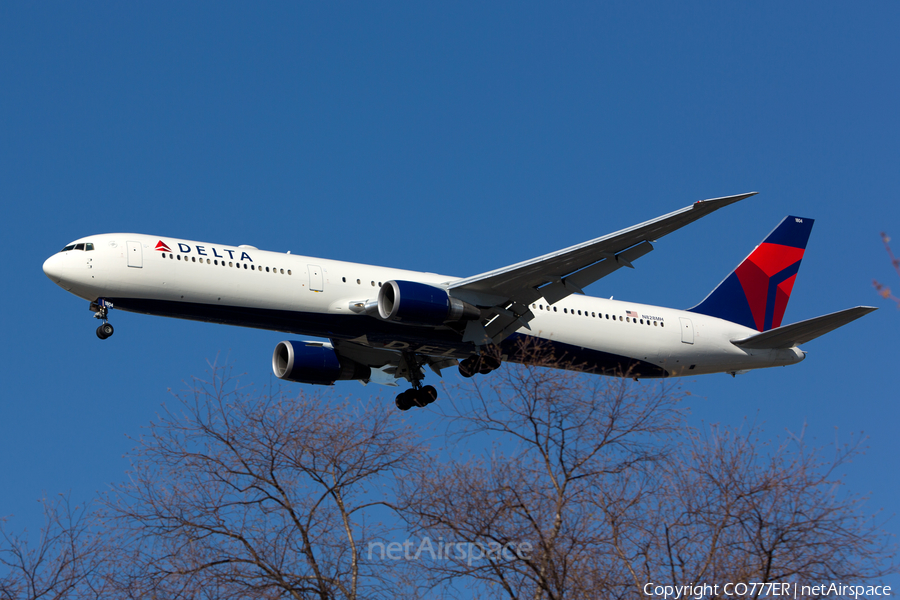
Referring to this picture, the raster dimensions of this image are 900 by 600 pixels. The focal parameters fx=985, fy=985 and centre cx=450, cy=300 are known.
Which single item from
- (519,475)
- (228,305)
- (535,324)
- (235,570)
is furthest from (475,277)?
(235,570)

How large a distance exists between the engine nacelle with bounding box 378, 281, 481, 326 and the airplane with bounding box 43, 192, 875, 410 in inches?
1.3

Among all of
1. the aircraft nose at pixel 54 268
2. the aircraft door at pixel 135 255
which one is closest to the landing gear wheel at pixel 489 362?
the aircraft door at pixel 135 255

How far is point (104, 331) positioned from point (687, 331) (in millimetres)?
19212

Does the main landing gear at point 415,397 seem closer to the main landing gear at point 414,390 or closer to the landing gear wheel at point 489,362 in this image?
the main landing gear at point 414,390

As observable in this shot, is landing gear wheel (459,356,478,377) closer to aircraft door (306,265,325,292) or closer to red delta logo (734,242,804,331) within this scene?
aircraft door (306,265,325,292)

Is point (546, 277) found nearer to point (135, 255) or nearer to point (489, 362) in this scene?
point (489, 362)

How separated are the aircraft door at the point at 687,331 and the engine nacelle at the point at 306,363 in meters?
12.0

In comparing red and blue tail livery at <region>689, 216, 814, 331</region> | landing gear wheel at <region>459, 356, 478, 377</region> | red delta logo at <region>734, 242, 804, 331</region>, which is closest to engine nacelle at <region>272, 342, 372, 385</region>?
landing gear wheel at <region>459, 356, 478, 377</region>

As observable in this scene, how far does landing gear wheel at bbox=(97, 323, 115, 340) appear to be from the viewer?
27250mm

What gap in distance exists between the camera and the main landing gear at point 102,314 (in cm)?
2730

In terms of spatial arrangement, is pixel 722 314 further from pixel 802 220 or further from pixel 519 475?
pixel 519 475

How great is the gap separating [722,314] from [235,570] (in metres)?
24.8

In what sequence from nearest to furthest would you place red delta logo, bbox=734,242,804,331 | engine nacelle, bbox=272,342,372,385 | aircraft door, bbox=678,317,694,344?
1. engine nacelle, bbox=272,342,372,385
2. aircraft door, bbox=678,317,694,344
3. red delta logo, bbox=734,242,804,331

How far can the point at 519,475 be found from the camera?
55.5 feet
